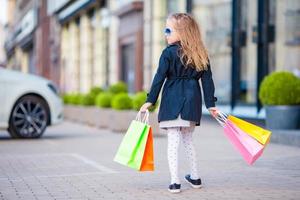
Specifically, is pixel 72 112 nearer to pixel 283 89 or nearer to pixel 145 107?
pixel 283 89

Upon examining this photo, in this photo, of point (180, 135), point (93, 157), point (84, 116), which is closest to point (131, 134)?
point (180, 135)

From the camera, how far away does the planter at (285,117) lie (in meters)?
13.3

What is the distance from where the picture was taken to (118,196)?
677cm

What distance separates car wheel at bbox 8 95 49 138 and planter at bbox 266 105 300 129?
452cm

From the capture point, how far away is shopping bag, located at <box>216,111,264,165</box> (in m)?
7.11

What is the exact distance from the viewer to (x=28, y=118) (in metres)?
14.6

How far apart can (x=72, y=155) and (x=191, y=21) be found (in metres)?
4.58

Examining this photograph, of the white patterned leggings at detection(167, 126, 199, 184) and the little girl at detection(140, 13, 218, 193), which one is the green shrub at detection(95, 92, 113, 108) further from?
the little girl at detection(140, 13, 218, 193)

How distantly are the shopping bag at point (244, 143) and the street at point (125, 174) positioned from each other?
0.33m

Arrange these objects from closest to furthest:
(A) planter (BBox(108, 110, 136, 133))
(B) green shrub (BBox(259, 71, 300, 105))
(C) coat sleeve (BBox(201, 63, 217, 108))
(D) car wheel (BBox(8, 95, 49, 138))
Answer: (C) coat sleeve (BBox(201, 63, 217, 108))
(B) green shrub (BBox(259, 71, 300, 105))
(D) car wheel (BBox(8, 95, 49, 138))
(A) planter (BBox(108, 110, 136, 133))

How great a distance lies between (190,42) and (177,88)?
451 millimetres

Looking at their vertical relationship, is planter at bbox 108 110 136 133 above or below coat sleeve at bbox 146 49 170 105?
below

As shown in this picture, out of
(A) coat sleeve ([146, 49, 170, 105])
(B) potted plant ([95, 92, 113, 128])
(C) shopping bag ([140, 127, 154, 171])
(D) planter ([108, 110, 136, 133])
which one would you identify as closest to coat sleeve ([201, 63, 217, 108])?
(A) coat sleeve ([146, 49, 170, 105])

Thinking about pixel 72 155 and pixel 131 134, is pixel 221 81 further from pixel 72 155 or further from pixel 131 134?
pixel 131 134
